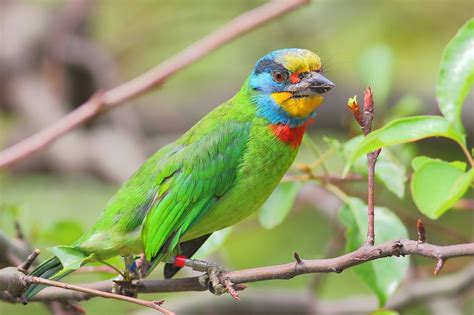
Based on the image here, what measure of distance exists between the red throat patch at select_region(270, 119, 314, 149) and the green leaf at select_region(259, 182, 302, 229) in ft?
0.60

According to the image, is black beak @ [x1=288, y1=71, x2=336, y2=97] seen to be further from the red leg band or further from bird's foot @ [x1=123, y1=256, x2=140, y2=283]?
bird's foot @ [x1=123, y1=256, x2=140, y2=283]

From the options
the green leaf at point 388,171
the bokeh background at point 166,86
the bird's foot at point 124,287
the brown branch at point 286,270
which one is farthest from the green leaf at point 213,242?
the bokeh background at point 166,86

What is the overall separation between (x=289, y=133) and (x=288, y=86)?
166 millimetres

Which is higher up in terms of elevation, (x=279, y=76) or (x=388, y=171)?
(x=279, y=76)

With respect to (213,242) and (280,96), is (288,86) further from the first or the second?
(213,242)

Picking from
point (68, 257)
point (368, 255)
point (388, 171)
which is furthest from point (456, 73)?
point (68, 257)

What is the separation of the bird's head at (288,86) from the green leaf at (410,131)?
85cm

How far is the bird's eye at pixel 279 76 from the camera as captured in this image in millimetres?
2885

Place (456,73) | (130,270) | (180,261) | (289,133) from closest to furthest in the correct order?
(456,73) < (130,270) < (180,261) < (289,133)

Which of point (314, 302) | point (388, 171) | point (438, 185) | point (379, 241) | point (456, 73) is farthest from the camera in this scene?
point (314, 302)

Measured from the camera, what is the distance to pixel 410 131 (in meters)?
1.93

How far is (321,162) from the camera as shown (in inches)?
101

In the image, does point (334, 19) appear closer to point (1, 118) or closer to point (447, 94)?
point (1, 118)

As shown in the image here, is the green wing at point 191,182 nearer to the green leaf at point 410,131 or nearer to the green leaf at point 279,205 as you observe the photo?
the green leaf at point 279,205
